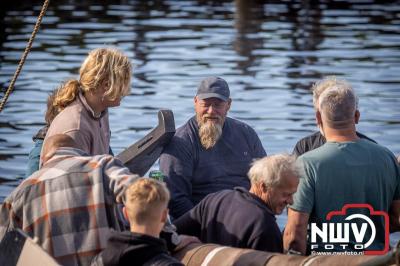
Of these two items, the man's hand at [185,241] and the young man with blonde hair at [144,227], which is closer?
the young man with blonde hair at [144,227]

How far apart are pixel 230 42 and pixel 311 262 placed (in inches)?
790

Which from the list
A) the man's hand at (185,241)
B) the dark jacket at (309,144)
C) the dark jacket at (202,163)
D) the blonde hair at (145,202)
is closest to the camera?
the blonde hair at (145,202)

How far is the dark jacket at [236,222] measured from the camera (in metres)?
6.03

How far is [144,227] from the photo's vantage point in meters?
5.20

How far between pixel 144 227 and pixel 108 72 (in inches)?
55.5

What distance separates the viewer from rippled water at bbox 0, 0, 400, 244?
1675 centimetres

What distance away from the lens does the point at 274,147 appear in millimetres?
14977

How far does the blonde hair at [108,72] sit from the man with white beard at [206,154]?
4.44 feet

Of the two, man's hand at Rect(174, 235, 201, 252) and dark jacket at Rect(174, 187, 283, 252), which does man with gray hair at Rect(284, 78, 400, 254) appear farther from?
man's hand at Rect(174, 235, 201, 252)

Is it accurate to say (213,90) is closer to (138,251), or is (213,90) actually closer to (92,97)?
(92,97)

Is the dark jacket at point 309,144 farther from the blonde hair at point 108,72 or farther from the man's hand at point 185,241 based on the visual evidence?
the man's hand at point 185,241

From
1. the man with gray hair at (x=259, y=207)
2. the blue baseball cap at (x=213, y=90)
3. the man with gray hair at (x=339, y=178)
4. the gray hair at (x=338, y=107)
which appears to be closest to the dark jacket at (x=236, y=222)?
the man with gray hair at (x=259, y=207)

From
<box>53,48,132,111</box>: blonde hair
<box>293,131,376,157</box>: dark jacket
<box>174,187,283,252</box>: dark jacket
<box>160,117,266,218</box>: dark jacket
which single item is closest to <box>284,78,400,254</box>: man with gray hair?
<box>174,187,283,252</box>: dark jacket

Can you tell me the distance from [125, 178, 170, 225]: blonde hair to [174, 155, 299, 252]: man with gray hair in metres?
0.95
